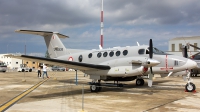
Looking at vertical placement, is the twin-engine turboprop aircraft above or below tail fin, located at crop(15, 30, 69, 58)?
below

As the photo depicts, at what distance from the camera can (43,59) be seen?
1184 cm

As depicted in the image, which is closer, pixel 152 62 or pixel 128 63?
pixel 152 62

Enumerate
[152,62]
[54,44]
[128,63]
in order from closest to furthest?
[152,62] → [128,63] → [54,44]

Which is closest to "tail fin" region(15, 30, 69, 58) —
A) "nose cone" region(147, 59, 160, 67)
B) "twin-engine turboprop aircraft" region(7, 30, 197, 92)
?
"twin-engine turboprop aircraft" region(7, 30, 197, 92)

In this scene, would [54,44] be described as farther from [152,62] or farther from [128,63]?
[152,62]

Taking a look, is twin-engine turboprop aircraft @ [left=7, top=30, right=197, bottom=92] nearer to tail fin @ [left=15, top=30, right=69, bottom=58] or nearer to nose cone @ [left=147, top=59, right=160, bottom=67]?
nose cone @ [left=147, top=59, right=160, bottom=67]

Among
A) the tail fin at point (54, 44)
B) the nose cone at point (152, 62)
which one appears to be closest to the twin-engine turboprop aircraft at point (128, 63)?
the nose cone at point (152, 62)

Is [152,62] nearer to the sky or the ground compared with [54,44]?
nearer to the ground

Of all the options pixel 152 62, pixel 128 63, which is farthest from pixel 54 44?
pixel 152 62

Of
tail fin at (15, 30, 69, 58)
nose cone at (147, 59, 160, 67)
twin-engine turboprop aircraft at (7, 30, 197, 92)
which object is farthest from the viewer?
tail fin at (15, 30, 69, 58)

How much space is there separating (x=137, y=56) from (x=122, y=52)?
3.65 ft

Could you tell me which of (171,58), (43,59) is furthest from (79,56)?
(171,58)

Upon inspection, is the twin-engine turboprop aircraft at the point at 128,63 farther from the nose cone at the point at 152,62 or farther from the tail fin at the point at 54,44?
the tail fin at the point at 54,44

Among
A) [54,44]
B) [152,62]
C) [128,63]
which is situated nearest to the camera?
[152,62]
